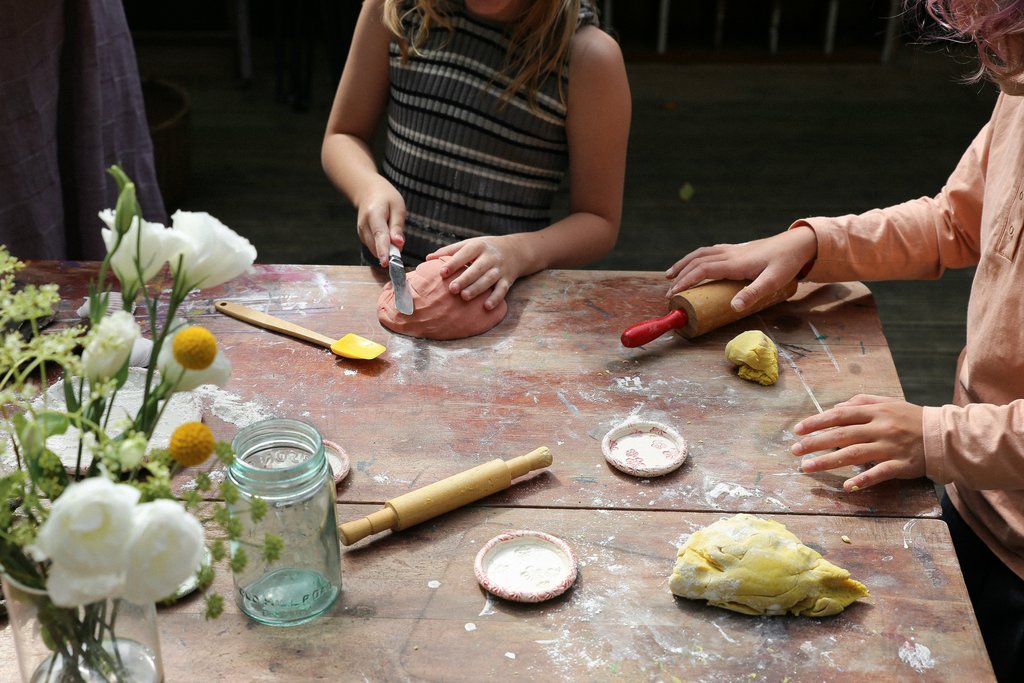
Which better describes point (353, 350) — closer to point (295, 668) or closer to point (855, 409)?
point (295, 668)

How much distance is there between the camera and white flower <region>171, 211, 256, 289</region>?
75 cm

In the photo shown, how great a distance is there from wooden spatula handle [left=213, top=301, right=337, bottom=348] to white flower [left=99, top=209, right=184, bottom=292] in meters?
0.66

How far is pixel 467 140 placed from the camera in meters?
1.85

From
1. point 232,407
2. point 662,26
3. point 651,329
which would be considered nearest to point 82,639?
point 232,407

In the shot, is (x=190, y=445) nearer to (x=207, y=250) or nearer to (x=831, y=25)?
(x=207, y=250)

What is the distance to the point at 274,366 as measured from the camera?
138 cm

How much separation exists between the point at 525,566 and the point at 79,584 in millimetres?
515

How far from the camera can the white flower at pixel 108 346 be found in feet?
2.29

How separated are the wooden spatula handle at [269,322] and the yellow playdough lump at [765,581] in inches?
25.1

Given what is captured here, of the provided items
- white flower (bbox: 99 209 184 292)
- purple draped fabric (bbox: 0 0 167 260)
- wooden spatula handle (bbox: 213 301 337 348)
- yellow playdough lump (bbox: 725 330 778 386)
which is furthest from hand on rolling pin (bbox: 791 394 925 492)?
purple draped fabric (bbox: 0 0 167 260)

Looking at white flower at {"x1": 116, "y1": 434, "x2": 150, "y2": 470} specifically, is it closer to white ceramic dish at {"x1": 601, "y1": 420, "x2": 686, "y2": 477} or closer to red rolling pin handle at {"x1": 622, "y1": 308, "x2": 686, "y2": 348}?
white ceramic dish at {"x1": 601, "y1": 420, "x2": 686, "y2": 477}

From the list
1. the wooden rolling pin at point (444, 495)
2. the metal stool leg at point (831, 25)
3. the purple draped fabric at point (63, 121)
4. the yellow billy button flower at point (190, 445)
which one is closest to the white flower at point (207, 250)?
the yellow billy button flower at point (190, 445)

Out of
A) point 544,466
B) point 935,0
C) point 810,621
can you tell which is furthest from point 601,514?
point 935,0

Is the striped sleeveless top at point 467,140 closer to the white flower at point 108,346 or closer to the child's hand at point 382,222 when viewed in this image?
the child's hand at point 382,222
